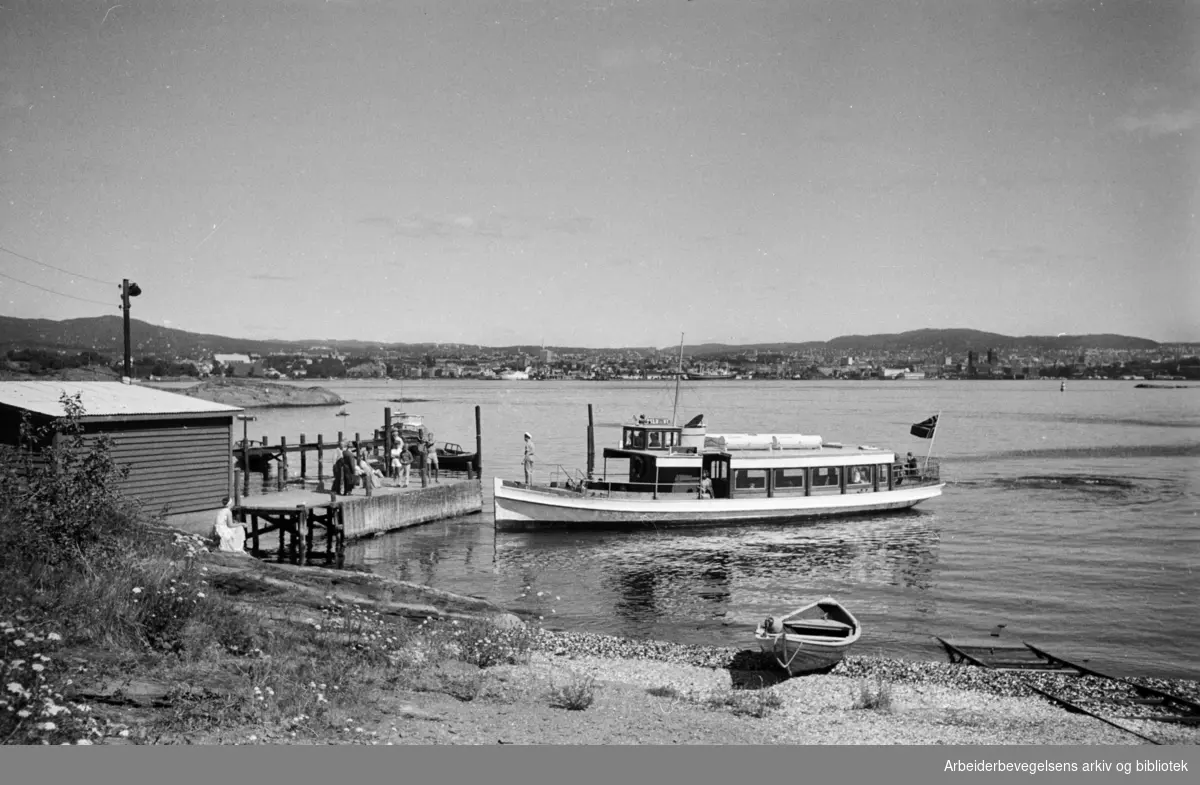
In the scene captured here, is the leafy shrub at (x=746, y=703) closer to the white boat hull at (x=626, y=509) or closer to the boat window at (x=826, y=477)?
the white boat hull at (x=626, y=509)

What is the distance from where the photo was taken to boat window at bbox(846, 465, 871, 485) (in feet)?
115

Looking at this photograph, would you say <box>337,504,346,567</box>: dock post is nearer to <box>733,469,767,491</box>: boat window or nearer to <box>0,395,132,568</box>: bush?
<box>0,395,132,568</box>: bush

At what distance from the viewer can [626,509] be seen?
3125 centimetres

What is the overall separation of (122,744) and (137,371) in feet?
104

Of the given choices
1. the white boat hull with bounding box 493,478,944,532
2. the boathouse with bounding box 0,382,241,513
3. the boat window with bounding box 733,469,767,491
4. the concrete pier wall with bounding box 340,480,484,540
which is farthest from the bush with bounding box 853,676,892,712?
the boat window with bounding box 733,469,767,491

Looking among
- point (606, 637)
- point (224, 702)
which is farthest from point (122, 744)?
point (606, 637)

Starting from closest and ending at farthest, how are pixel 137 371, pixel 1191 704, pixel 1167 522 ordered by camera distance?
pixel 1191 704
pixel 1167 522
pixel 137 371

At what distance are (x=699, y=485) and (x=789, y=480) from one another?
379 centimetres

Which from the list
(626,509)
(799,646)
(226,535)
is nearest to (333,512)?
(226,535)

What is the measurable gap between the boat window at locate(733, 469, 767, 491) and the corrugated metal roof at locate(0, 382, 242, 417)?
59.5 ft

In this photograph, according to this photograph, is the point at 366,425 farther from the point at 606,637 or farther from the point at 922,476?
the point at 606,637

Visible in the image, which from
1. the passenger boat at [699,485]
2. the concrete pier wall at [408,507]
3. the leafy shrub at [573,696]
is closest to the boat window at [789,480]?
the passenger boat at [699,485]

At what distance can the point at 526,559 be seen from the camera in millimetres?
26078

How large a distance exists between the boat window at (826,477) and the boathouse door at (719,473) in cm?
385
